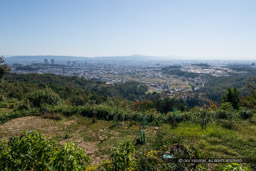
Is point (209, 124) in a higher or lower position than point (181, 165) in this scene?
lower

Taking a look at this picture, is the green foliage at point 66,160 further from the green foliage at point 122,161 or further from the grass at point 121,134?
the grass at point 121,134

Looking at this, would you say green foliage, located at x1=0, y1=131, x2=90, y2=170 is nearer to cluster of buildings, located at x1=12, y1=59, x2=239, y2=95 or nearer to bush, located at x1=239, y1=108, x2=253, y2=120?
bush, located at x1=239, y1=108, x2=253, y2=120

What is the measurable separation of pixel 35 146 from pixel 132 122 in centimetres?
776

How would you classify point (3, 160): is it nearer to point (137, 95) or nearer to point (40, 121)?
point (40, 121)

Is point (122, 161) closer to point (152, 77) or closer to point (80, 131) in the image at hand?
point (80, 131)

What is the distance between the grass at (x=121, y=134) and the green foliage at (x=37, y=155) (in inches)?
127

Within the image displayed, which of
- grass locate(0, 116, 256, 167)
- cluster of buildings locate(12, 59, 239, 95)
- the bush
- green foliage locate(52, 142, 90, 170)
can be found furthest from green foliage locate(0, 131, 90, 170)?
cluster of buildings locate(12, 59, 239, 95)

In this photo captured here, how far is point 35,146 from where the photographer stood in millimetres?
2666

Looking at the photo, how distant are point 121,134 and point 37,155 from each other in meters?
5.94

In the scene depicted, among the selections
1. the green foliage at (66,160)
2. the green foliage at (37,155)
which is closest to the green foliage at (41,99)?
the green foliage at (37,155)

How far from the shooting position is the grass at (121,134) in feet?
19.5

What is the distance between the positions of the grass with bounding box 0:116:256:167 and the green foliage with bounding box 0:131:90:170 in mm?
3225

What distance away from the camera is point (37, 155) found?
2.66 m

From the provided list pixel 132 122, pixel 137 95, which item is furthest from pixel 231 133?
pixel 137 95
